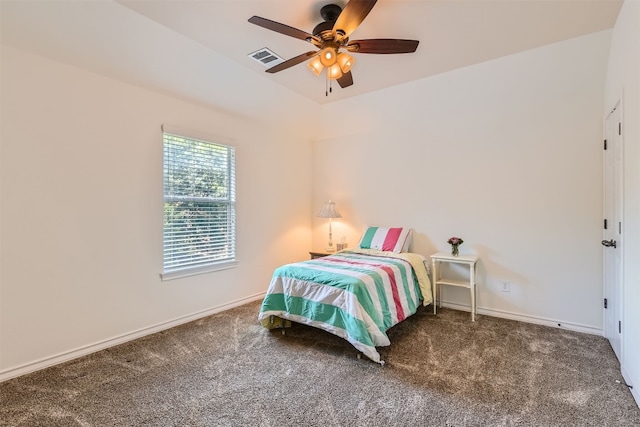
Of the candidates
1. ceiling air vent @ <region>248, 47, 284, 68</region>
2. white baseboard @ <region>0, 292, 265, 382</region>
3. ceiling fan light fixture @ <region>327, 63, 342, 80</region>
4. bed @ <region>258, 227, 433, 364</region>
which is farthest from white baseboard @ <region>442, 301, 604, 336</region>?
ceiling air vent @ <region>248, 47, 284, 68</region>

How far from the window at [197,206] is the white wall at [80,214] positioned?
12 centimetres

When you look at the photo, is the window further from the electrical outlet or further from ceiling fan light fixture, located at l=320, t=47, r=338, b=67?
the electrical outlet

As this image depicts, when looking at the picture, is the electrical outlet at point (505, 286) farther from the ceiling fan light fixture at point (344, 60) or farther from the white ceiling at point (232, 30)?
the ceiling fan light fixture at point (344, 60)

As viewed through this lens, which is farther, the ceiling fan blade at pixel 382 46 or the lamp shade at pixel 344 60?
the lamp shade at pixel 344 60

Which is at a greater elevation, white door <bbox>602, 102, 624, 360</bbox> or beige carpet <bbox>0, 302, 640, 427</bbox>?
white door <bbox>602, 102, 624, 360</bbox>

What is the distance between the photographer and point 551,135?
3.18m

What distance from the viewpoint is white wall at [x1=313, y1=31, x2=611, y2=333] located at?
9.90 feet

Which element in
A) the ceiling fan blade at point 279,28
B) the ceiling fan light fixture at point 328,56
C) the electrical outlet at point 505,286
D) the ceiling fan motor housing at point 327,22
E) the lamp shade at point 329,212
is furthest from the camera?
the lamp shade at point 329,212

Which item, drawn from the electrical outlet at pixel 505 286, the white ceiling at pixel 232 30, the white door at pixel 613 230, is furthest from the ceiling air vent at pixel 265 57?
the electrical outlet at pixel 505 286

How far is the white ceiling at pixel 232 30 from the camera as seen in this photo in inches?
89.1

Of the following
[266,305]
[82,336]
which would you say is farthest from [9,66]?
[266,305]

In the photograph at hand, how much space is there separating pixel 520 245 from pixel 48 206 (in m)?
4.42

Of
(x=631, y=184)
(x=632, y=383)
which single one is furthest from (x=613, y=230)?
(x=632, y=383)

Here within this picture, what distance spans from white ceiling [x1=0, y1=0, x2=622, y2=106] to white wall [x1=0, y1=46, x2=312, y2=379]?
251 millimetres
